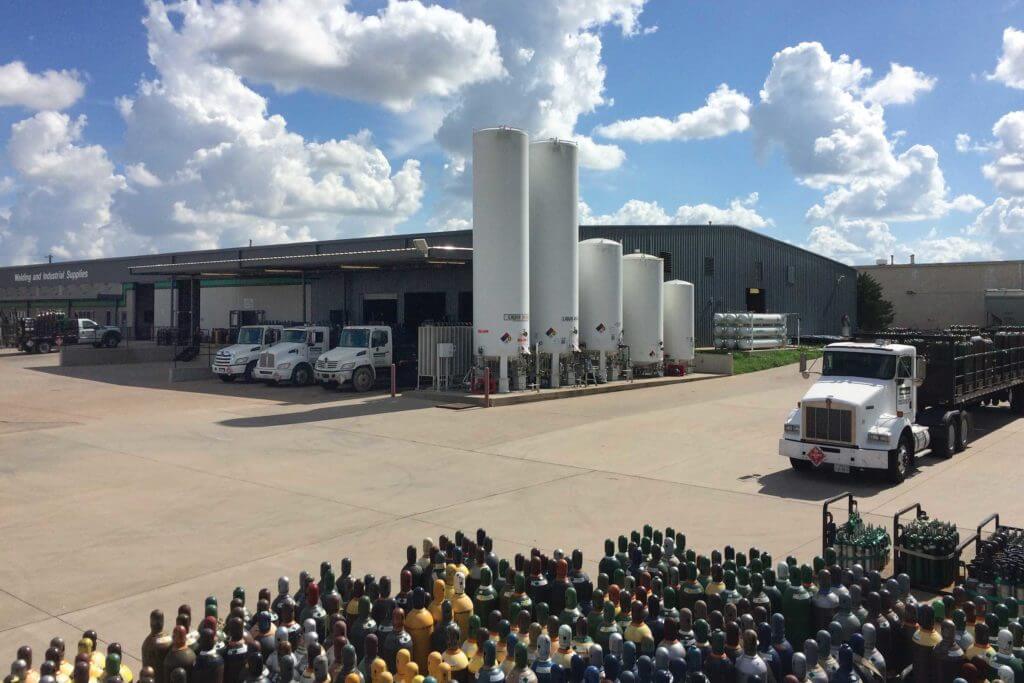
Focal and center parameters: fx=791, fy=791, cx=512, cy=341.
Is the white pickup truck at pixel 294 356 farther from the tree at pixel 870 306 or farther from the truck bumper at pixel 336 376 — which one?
the tree at pixel 870 306

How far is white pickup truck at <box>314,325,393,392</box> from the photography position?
27062mm

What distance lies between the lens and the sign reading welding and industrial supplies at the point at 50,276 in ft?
210

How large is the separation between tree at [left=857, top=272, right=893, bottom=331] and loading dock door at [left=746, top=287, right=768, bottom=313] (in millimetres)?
17583

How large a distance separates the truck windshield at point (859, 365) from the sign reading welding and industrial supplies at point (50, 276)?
63.3 meters

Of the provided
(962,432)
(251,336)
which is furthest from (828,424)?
(251,336)

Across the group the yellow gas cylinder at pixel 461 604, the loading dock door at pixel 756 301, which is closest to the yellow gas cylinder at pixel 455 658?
the yellow gas cylinder at pixel 461 604

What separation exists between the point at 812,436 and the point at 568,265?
14807 mm

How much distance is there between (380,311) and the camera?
140ft

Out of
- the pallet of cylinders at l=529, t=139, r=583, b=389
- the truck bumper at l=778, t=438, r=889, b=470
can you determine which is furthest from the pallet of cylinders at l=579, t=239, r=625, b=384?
the truck bumper at l=778, t=438, r=889, b=470

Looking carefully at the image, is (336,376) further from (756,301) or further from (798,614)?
(756,301)

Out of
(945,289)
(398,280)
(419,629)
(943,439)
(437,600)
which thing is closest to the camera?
(419,629)

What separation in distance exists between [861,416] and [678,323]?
21.0 metres

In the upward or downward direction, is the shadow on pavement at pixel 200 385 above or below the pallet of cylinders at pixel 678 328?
below

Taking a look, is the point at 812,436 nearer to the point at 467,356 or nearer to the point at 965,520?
the point at 965,520
